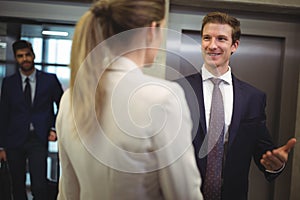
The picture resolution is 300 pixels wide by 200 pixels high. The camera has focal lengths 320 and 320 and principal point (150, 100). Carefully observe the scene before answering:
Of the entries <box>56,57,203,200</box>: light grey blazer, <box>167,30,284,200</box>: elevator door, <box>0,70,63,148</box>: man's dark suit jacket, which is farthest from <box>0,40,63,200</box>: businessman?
<box>167,30,284,200</box>: elevator door

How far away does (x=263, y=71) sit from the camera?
3.37 ft

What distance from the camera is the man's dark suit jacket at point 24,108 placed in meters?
0.90

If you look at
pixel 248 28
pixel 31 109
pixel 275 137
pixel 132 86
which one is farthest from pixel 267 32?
pixel 31 109

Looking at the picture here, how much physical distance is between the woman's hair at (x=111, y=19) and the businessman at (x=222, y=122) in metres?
0.31

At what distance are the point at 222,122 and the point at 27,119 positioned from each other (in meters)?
0.55

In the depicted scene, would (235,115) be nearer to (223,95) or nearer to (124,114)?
(223,95)

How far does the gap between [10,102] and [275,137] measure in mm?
810

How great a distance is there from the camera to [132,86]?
56 centimetres

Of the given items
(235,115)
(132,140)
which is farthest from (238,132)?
(132,140)

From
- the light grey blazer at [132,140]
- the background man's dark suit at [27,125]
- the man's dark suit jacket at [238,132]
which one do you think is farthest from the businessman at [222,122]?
the background man's dark suit at [27,125]

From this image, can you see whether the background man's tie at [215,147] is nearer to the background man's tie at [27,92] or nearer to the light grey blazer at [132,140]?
the light grey blazer at [132,140]

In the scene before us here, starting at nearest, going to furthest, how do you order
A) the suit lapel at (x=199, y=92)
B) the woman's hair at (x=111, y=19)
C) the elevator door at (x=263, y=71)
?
1. the woman's hair at (x=111, y=19)
2. the suit lapel at (x=199, y=92)
3. the elevator door at (x=263, y=71)

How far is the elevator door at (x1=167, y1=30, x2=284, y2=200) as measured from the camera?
3.20 feet

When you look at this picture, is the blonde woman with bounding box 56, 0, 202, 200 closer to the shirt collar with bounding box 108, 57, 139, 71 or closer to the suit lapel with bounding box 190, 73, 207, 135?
the shirt collar with bounding box 108, 57, 139, 71
